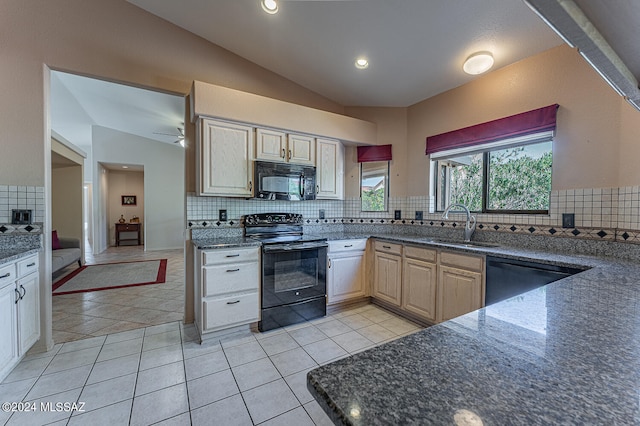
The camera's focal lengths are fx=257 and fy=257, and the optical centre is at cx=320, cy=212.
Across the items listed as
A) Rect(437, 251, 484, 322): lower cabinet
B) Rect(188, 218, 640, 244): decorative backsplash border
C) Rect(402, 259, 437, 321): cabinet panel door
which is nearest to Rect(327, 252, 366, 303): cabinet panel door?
Rect(402, 259, 437, 321): cabinet panel door

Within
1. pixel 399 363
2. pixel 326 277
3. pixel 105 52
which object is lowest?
pixel 326 277

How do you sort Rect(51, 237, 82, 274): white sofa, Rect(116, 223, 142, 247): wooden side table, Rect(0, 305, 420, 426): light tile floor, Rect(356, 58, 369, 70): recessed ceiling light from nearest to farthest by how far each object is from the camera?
Rect(0, 305, 420, 426): light tile floor, Rect(356, 58, 369, 70): recessed ceiling light, Rect(51, 237, 82, 274): white sofa, Rect(116, 223, 142, 247): wooden side table

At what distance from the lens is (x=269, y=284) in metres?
2.47

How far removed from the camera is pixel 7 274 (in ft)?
5.44

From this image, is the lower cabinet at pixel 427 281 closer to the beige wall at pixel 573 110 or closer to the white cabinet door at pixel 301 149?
the beige wall at pixel 573 110

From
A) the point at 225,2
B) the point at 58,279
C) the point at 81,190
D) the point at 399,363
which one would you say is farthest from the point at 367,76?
the point at 81,190

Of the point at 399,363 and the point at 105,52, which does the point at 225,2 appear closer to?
the point at 105,52

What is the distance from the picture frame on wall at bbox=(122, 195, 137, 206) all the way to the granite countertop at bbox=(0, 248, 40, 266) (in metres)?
7.02

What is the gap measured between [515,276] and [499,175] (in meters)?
1.26

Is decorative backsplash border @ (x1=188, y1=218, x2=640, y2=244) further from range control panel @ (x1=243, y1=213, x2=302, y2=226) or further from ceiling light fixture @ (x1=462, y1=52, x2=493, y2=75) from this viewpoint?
ceiling light fixture @ (x1=462, y1=52, x2=493, y2=75)

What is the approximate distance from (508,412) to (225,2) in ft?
9.72

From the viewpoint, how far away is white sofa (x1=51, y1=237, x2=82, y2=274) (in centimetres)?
396

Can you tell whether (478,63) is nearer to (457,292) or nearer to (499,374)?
(457,292)

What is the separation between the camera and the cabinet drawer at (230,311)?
2.23 m
